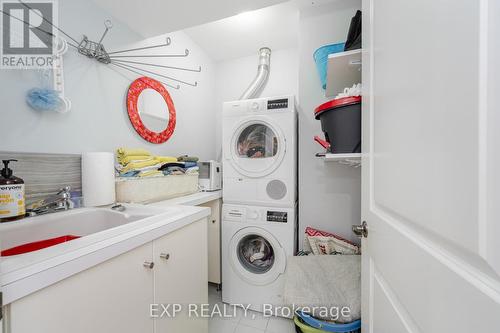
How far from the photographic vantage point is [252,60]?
8.36 feet

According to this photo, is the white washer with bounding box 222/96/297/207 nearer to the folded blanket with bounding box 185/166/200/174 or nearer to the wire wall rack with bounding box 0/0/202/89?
the folded blanket with bounding box 185/166/200/174

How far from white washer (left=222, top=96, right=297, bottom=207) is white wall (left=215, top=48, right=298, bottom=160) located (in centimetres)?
93

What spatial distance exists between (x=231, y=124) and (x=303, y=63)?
0.84 meters

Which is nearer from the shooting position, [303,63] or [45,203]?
[45,203]

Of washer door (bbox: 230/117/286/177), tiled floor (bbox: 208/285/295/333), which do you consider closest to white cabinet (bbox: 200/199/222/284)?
tiled floor (bbox: 208/285/295/333)

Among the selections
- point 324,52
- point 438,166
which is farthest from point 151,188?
point 324,52

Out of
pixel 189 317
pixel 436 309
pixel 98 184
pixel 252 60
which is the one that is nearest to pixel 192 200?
pixel 98 184

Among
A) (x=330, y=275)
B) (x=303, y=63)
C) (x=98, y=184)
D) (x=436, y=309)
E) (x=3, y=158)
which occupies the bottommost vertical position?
(x=330, y=275)

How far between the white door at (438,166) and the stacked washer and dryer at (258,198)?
0.93 m

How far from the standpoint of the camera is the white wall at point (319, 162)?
62.4 inches

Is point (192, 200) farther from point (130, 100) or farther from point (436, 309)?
point (436, 309)

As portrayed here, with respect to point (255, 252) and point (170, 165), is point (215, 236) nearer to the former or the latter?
point (255, 252)

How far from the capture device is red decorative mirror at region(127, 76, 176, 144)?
1539 mm

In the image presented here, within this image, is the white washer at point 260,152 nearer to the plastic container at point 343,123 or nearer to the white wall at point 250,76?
the plastic container at point 343,123
